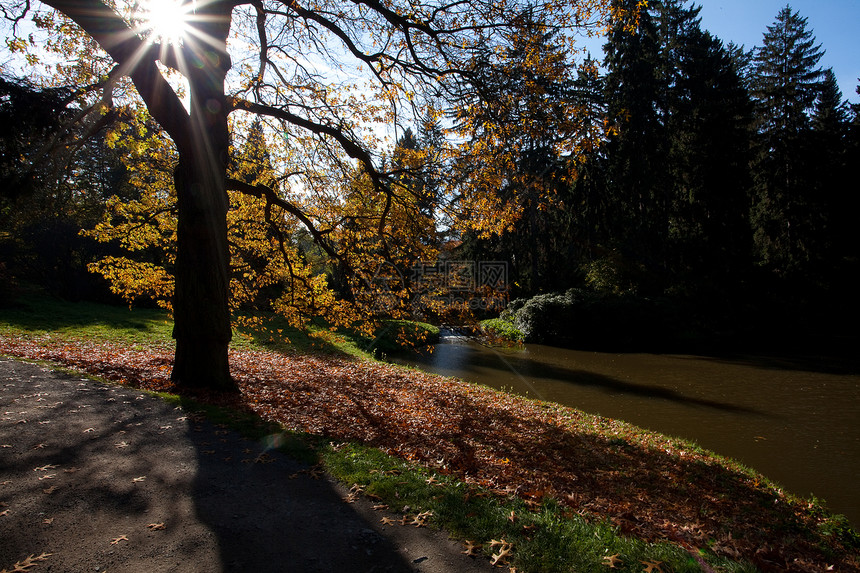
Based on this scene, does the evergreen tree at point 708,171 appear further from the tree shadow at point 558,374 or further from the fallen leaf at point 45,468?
the fallen leaf at point 45,468

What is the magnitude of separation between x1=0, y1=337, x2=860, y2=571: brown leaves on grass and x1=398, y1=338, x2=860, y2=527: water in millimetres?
1577

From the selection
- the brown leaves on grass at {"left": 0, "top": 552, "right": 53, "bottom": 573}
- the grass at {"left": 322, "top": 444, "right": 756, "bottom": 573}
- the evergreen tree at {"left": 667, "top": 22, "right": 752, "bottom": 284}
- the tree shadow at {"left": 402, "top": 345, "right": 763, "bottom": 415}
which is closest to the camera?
the brown leaves on grass at {"left": 0, "top": 552, "right": 53, "bottom": 573}

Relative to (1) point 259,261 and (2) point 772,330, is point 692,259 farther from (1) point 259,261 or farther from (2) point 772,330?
(1) point 259,261

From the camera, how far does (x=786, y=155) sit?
26.5 m

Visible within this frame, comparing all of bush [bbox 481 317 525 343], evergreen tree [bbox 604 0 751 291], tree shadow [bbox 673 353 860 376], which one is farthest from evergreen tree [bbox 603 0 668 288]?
bush [bbox 481 317 525 343]

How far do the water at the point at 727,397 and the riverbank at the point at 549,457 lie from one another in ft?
4.64

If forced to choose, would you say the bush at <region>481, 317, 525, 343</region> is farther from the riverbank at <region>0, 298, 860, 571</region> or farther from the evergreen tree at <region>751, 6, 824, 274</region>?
the evergreen tree at <region>751, 6, 824, 274</region>

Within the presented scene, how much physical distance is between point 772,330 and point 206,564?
29.5 meters

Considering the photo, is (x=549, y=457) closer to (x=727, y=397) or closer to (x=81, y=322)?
(x=727, y=397)

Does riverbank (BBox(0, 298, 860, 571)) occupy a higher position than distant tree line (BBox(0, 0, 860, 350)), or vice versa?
distant tree line (BBox(0, 0, 860, 350))

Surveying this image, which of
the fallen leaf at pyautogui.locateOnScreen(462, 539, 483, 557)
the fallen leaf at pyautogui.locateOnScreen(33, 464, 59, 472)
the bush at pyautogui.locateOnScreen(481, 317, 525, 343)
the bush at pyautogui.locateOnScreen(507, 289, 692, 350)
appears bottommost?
the fallen leaf at pyautogui.locateOnScreen(33, 464, 59, 472)

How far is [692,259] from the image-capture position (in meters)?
25.4

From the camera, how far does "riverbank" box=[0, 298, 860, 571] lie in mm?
4469

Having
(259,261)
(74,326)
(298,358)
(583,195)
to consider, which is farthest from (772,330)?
(74,326)
